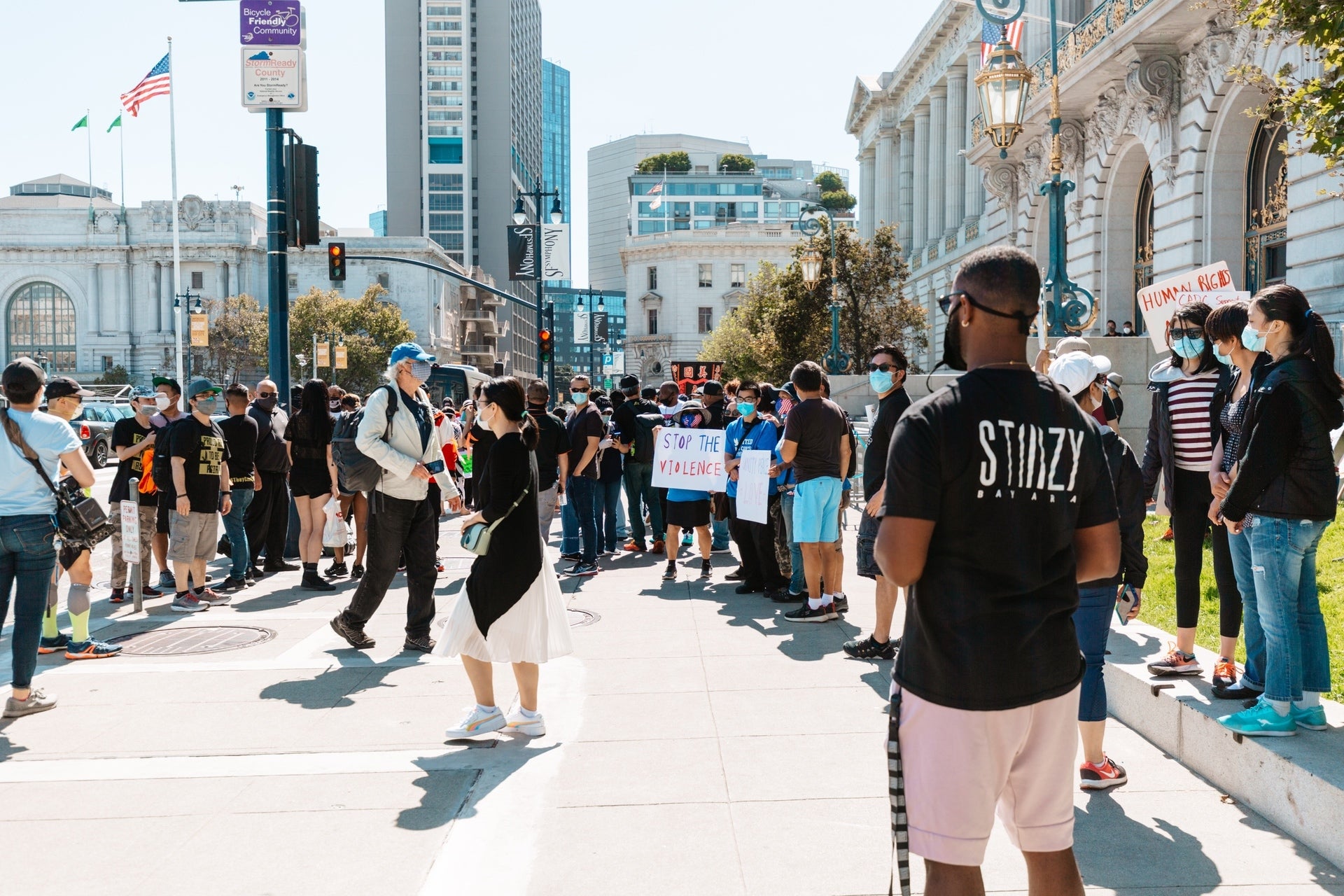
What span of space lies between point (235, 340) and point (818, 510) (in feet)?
267

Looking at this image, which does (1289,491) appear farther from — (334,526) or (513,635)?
(334,526)

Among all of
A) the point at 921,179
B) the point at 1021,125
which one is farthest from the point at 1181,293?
the point at 921,179

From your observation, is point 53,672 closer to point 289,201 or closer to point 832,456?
point 832,456

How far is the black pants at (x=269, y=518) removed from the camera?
11.9 metres

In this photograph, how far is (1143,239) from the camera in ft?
87.1

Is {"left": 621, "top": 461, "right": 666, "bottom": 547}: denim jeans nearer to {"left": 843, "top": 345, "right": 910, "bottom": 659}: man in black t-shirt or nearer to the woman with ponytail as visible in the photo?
{"left": 843, "top": 345, "right": 910, "bottom": 659}: man in black t-shirt

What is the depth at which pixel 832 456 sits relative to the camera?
9.02 metres

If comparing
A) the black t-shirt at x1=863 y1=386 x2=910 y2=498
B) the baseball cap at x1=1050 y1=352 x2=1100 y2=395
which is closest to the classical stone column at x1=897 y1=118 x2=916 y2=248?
the black t-shirt at x1=863 y1=386 x2=910 y2=498

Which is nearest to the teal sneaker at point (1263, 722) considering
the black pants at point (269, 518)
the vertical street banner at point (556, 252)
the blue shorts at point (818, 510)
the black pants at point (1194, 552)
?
the black pants at point (1194, 552)

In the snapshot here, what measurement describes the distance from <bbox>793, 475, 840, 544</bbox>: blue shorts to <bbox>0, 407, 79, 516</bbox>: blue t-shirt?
5.37 meters

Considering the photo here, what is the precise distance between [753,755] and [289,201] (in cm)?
1115

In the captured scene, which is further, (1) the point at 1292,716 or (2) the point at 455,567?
(2) the point at 455,567

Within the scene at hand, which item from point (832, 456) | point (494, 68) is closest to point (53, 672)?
point (832, 456)

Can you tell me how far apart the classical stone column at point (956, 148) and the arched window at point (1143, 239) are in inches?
779
